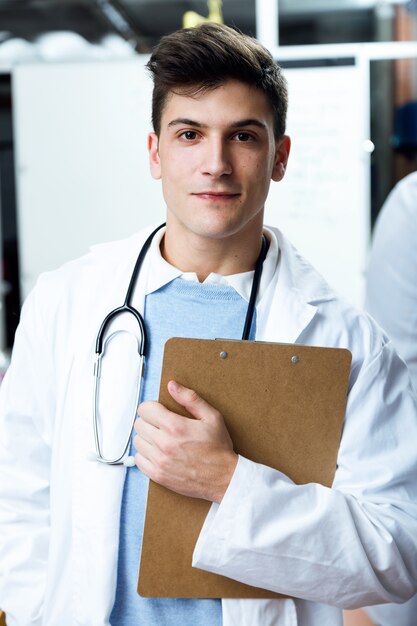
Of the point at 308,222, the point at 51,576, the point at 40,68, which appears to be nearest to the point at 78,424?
the point at 51,576

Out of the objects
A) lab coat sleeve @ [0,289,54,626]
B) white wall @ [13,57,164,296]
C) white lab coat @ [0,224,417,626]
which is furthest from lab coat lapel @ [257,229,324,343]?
white wall @ [13,57,164,296]

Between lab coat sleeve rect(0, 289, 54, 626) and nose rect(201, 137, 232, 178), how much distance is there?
387 mm

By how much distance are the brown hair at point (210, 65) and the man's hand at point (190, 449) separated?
18.4 inches

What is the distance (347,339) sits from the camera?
1.28m

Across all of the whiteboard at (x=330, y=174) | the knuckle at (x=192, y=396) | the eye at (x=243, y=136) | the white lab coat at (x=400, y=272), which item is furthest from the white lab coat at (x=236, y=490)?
the whiteboard at (x=330, y=174)

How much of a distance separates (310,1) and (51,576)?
3.60 metres

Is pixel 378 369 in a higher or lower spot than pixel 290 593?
higher

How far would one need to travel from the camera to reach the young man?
1134 millimetres

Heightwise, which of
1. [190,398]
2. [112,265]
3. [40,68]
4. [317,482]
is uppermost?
[40,68]

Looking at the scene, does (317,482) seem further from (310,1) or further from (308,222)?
(310,1)

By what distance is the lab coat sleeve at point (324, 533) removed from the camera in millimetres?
1127

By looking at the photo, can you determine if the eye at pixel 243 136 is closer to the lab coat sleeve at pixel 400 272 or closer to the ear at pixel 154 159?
the ear at pixel 154 159

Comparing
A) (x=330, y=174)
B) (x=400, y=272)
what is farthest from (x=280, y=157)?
(x=330, y=174)

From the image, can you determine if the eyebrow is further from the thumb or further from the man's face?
the thumb
